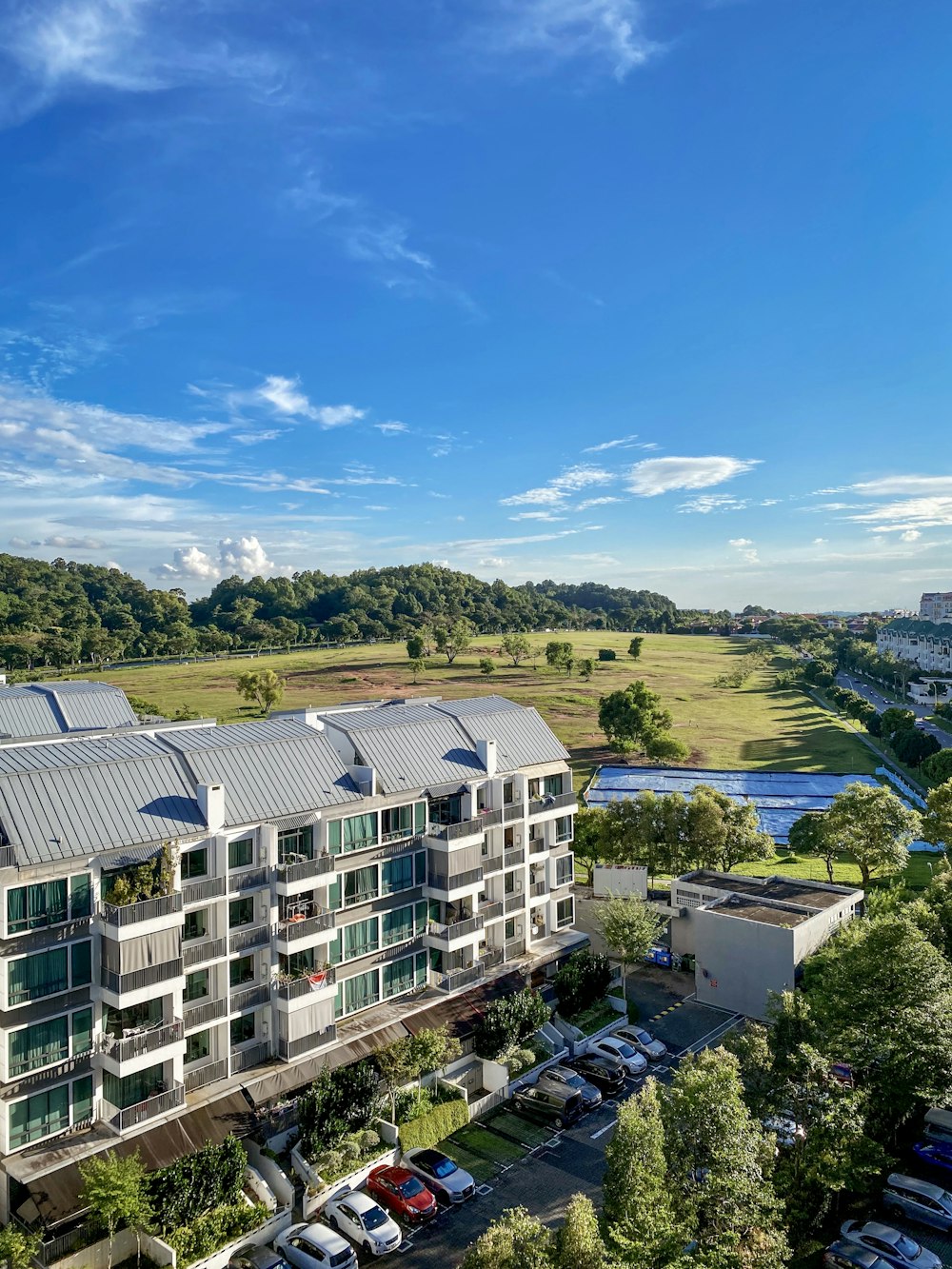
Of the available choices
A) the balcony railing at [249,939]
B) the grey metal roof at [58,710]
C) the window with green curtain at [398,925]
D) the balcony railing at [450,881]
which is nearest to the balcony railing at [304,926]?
the balcony railing at [249,939]

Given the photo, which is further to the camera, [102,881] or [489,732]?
[489,732]

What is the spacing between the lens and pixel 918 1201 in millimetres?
21562

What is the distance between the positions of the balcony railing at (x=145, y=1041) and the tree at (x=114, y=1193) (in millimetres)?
2182

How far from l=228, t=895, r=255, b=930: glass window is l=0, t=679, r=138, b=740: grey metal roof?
1746cm

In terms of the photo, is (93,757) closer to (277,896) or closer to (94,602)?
(277,896)

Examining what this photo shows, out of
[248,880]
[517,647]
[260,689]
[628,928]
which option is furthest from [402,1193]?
[517,647]

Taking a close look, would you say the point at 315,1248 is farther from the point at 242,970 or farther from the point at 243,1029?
the point at 242,970

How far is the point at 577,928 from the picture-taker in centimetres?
3756

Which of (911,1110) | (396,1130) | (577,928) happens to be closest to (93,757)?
(396,1130)

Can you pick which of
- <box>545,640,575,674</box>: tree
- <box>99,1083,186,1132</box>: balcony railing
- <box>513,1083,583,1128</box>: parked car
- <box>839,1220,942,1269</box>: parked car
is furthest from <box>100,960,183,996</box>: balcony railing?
<box>545,640,575,674</box>: tree

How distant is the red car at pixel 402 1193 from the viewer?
71.0 ft

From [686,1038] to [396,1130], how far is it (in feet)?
39.6

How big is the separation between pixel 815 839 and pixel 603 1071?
81.1 feet

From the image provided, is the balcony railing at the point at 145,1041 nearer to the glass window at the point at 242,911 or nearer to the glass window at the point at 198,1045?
the glass window at the point at 198,1045
